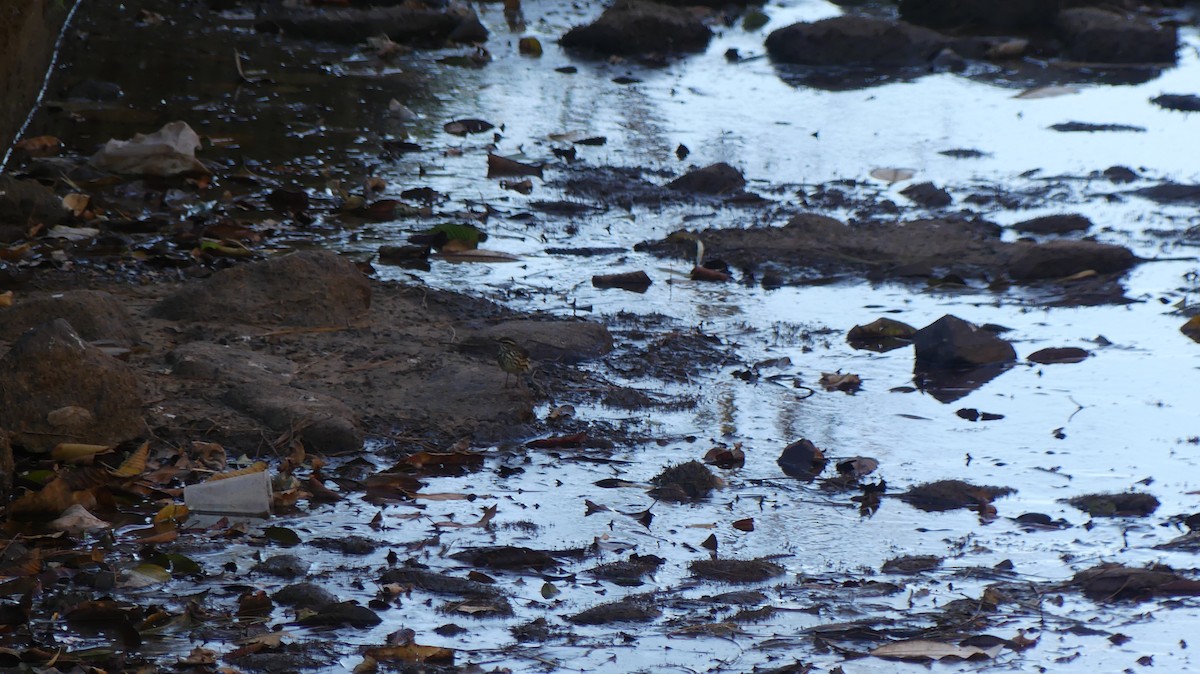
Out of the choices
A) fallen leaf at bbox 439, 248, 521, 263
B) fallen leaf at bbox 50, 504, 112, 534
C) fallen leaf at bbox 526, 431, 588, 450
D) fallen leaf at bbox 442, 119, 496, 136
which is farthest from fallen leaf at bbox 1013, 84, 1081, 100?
fallen leaf at bbox 50, 504, 112, 534

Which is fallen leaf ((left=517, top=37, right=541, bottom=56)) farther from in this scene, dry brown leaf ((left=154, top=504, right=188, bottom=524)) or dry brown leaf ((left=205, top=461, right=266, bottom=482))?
dry brown leaf ((left=154, top=504, right=188, bottom=524))

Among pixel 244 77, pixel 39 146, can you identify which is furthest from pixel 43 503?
pixel 244 77

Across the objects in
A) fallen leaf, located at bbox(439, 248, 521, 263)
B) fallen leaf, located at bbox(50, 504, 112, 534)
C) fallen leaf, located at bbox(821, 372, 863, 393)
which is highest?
fallen leaf, located at bbox(50, 504, 112, 534)

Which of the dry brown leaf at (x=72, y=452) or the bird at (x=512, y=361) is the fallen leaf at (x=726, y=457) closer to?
the bird at (x=512, y=361)

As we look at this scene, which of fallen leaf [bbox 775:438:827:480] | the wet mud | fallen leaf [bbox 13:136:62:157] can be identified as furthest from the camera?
fallen leaf [bbox 13:136:62:157]

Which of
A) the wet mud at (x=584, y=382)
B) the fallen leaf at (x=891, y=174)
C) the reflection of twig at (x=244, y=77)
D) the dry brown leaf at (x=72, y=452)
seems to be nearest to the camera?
the wet mud at (x=584, y=382)

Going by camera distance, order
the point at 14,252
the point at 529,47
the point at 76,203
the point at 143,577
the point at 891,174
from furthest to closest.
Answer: the point at 529,47 → the point at 891,174 → the point at 76,203 → the point at 14,252 → the point at 143,577

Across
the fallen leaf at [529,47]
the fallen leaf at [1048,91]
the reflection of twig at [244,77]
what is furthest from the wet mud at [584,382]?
the fallen leaf at [529,47]

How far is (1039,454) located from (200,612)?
5.91ft

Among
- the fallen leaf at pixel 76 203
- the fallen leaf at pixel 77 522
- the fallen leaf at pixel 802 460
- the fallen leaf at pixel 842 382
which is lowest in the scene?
the fallen leaf at pixel 842 382

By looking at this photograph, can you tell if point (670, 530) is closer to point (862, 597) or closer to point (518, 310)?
point (862, 597)

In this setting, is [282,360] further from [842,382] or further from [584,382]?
[842,382]

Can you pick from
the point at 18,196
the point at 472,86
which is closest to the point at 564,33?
the point at 472,86

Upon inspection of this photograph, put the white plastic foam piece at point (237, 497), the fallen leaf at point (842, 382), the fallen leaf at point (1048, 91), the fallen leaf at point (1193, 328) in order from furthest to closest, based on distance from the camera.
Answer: the fallen leaf at point (1048, 91)
the fallen leaf at point (1193, 328)
the fallen leaf at point (842, 382)
the white plastic foam piece at point (237, 497)
